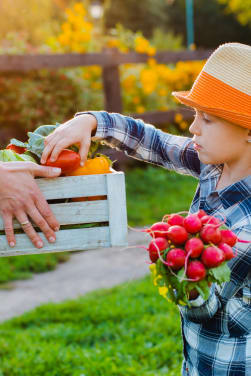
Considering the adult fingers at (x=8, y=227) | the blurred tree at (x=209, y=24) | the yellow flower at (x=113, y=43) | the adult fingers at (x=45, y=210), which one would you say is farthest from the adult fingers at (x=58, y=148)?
the blurred tree at (x=209, y=24)

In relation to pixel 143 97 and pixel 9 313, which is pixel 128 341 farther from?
pixel 143 97

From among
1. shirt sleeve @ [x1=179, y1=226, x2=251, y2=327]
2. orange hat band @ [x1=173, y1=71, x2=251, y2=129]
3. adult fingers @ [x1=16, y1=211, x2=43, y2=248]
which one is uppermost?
orange hat band @ [x1=173, y1=71, x2=251, y2=129]

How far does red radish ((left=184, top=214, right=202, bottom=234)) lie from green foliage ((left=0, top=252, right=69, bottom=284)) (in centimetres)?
334

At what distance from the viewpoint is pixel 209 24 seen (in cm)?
3070

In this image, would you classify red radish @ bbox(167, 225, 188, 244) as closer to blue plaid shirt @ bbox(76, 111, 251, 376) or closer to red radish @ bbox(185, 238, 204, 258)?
red radish @ bbox(185, 238, 204, 258)

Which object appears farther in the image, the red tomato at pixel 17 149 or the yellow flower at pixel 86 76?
the yellow flower at pixel 86 76

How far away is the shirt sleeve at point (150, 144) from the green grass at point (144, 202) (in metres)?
2.64

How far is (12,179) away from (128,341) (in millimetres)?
2051

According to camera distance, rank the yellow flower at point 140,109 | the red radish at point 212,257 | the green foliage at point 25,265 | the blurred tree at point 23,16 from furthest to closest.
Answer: the blurred tree at point 23,16 → the yellow flower at point 140,109 → the green foliage at point 25,265 → the red radish at point 212,257

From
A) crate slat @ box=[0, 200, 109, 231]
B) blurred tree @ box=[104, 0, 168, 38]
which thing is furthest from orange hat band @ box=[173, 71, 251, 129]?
blurred tree @ box=[104, 0, 168, 38]

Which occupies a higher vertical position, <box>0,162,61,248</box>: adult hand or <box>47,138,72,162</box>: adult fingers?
<box>47,138,72,162</box>: adult fingers

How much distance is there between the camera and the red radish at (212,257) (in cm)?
135

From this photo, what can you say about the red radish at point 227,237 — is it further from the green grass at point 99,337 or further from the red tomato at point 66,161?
the green grass at point 99,337

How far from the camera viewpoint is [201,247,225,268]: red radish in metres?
1.35
